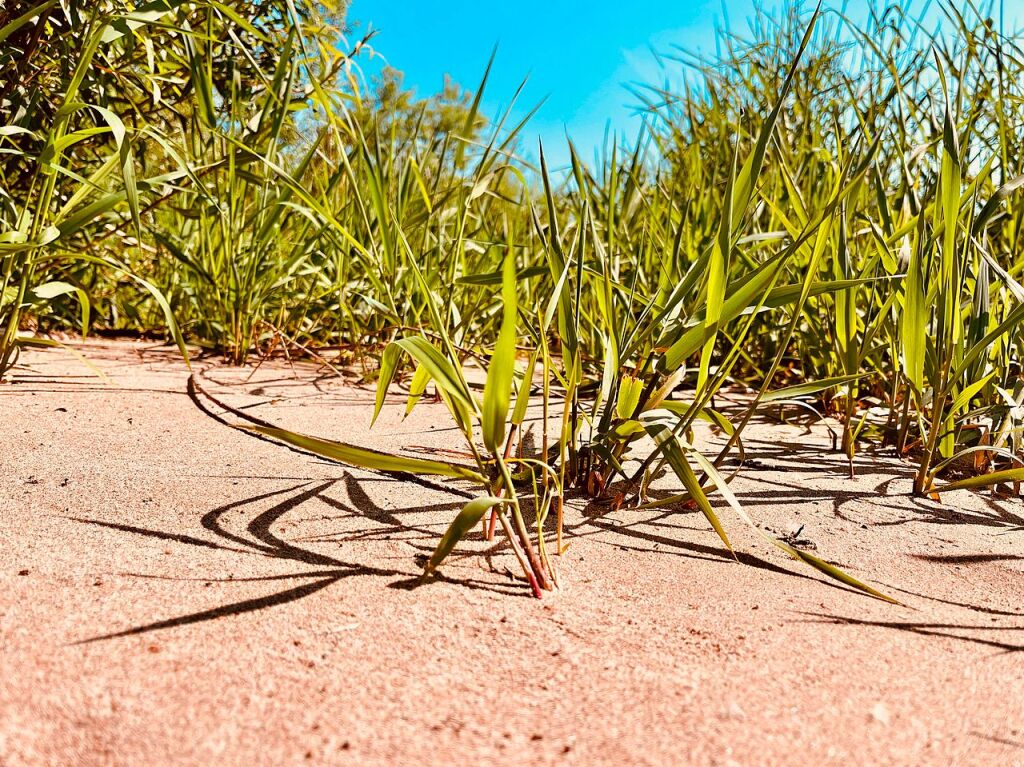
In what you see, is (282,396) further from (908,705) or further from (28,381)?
(908,705)

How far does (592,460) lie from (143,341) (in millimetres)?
1733

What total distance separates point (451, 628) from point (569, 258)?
40 centimetres

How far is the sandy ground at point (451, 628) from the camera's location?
0.51 metres

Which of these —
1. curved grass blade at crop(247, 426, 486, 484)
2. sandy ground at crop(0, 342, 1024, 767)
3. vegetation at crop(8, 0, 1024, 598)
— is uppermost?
vegetation at crop(8, 0, 1024, 598)

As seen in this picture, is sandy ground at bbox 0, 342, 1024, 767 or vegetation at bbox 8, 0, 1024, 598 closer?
sandy ground at bbox 0, 342, 1024, 767

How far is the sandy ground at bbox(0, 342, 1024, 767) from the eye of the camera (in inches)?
19.9

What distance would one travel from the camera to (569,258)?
0.84 m

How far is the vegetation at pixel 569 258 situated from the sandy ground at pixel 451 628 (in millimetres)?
65

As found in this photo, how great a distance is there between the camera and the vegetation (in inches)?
34.2

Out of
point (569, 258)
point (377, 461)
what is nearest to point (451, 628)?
point (377, 461)

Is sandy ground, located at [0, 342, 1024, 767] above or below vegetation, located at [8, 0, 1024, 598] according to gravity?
below

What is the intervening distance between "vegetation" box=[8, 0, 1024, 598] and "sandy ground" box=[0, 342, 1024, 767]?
7 cm

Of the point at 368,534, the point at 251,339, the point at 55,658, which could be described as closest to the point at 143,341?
the point at 251,339

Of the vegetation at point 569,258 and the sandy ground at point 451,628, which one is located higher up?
the vegetation at point 569,258
